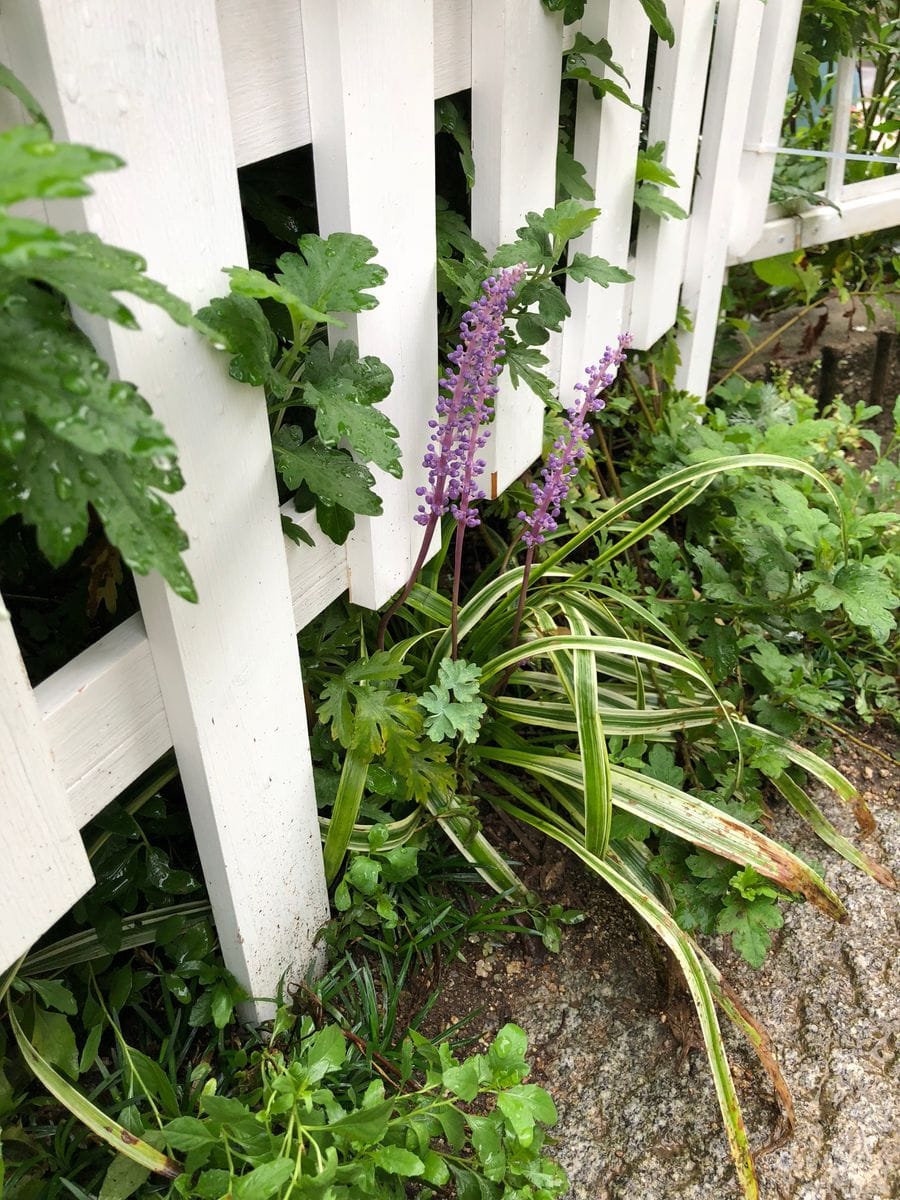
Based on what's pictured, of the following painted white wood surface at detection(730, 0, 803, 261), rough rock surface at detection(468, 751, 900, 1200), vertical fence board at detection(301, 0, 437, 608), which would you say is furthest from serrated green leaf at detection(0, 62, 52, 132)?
painted white wood surface at detection(730, 0, 803, 261)

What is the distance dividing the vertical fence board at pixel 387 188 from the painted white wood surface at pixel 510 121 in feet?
0.65

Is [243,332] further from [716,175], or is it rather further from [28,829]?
[716,175]

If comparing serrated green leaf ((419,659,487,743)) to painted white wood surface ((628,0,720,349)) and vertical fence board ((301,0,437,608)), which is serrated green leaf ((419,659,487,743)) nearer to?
vertical fence board ((301,0,437,608))

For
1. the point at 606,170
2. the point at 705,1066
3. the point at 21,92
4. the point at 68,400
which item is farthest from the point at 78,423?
the point at 606,170

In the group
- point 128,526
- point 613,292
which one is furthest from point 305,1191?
point 613,292

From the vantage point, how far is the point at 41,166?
544 mm

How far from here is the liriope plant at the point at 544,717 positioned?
137cm

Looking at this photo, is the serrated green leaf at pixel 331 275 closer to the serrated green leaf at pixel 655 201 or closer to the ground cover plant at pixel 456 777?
the ground cover plant at pixel 456 777

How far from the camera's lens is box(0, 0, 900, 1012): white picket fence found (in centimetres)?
86

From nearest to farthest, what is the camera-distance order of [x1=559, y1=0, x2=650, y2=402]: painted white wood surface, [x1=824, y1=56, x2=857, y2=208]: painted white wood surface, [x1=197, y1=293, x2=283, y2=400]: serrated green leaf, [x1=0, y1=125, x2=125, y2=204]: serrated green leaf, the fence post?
1. [x1=0, y1=125, x2=125, y2=204]: serrated green leaf
2. the fence post
3. [x1=197, y1=293, x2=283, y2=400]: serrated green leaf
4. [x1=559, y1=0, x2=650, y2=402]: painted white wood surface
5. [x1=824, y1=56, x2=857, y2=208]: painted white wood surface

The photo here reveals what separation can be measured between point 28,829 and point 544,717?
0.93 metres

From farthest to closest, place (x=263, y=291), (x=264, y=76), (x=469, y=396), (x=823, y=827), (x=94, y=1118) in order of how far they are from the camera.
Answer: (x=823, y=827) → (x=469, y=396) → (x=94, y=1118) → (x=264, y=76) → (x=263, y=291)

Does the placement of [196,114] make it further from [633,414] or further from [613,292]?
[633,414]

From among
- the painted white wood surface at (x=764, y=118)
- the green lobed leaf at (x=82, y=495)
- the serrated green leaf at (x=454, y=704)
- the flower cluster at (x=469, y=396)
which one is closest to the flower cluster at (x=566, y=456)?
the flower cluster at (x=469, y=396)
